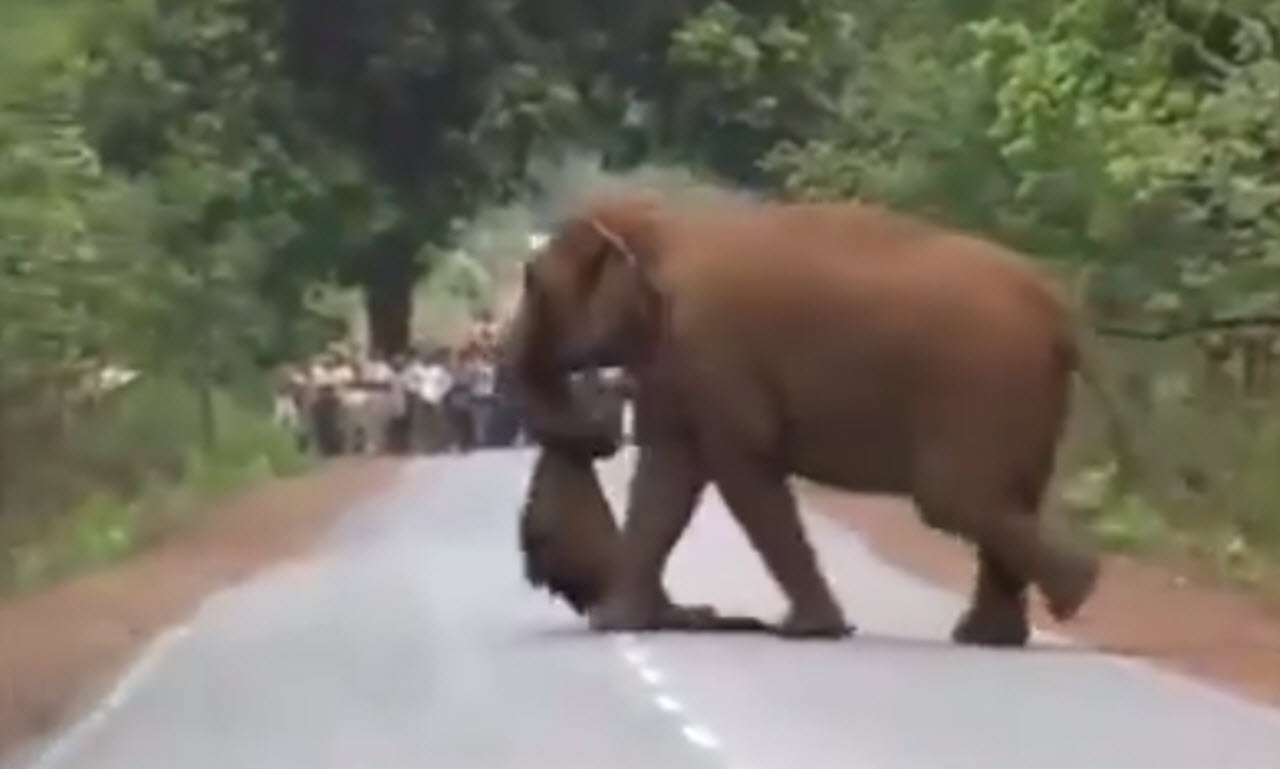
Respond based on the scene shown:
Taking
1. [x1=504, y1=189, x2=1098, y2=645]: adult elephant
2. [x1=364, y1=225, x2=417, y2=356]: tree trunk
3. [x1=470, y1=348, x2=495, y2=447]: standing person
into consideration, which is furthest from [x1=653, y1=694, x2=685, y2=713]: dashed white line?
[x1=470, y1=348, x2=495, y2=447]: standing person

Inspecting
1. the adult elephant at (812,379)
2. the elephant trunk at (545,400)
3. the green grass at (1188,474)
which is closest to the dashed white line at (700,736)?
the adult elephant at (812,379)

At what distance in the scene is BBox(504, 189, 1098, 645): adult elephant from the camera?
25297 millimetres

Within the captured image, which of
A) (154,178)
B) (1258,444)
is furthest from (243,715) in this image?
(154,178)

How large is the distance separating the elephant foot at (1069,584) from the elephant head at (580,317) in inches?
123

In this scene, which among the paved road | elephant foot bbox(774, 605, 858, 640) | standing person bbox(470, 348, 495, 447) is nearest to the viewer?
the paved road

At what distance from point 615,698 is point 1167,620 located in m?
7.05

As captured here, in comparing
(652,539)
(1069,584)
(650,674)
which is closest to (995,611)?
(1069,584)

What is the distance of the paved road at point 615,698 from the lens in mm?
17953

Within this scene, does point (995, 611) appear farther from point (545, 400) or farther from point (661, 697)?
point (661, 697)

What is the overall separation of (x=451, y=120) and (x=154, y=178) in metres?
15.0

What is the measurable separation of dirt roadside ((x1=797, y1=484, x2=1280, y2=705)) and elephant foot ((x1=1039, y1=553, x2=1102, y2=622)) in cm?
32

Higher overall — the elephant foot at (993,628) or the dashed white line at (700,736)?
the dashed white line at (700,736)

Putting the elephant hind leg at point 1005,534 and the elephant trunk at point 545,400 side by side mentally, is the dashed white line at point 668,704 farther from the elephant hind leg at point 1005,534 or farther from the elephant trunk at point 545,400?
the elephant trunk at point 545,400

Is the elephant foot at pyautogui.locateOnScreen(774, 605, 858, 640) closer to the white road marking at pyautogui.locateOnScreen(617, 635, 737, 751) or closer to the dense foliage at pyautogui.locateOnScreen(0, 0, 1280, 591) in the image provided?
the white road marking at pyautogui.locateOnScreen(617, 635, 737, 751)
